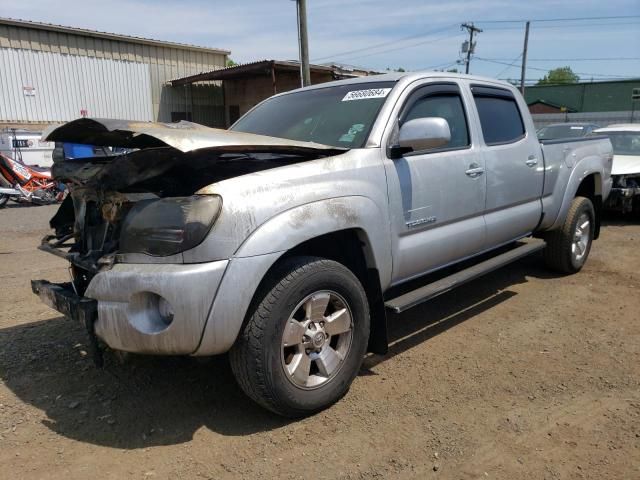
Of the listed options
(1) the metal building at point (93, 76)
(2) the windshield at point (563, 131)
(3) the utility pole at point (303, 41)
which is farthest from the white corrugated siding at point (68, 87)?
(2) the windshield at point (563, 131)

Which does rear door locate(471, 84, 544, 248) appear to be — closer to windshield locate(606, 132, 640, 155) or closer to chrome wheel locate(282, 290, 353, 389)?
chrome wheel locate(282, 290, 353, 389)

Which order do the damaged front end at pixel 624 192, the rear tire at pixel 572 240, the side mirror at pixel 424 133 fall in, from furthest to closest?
the damaged front end at pixel 624 192 → the rear tire at pixel 572 240 → the side mirror at pixel 424 133

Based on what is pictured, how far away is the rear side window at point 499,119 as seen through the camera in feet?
14.7

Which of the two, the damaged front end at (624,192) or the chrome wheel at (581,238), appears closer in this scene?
the chrome wheel at (581,238)

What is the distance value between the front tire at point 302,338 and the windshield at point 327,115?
100 cm

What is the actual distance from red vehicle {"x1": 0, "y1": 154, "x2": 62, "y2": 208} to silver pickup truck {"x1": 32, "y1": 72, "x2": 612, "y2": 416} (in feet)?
34.0

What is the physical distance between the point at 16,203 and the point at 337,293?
516 inches

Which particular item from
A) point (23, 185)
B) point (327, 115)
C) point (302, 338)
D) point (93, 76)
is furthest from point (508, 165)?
point (93, 76)

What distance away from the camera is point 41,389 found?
11.1 feet

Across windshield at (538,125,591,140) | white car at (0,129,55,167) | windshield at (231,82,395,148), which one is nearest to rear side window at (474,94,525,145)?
windshield at (231,82,395,148)

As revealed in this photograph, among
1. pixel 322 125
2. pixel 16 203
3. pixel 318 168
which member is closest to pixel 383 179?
pixel 318 168

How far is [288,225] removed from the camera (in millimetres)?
2783

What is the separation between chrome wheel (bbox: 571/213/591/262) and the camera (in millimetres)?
5801

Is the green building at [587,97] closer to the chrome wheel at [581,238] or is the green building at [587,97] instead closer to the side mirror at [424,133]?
the chrome wheel at [581,238]
